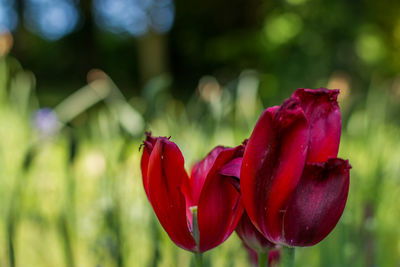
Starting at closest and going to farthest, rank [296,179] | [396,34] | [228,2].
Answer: [296,179] < [396,34] < [228,2]

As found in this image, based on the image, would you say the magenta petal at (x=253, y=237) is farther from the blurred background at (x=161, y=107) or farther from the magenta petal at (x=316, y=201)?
the blurred background at (x=161, y=107)

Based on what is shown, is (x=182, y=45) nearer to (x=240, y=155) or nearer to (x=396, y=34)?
(x=396, y=34)

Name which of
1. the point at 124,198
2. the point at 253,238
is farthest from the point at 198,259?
the point at 124,198

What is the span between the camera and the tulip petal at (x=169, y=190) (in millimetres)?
328

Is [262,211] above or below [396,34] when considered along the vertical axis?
below

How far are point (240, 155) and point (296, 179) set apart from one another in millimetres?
60

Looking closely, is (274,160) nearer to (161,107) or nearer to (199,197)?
(199,197)

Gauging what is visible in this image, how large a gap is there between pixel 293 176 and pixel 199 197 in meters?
0.08

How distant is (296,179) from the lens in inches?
11.7

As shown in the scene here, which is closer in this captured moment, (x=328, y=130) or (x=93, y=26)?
(x=328, y=130)

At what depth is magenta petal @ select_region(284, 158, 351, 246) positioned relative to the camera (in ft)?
0.97

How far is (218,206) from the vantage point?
1.10ft

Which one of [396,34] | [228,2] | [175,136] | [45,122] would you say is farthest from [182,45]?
[175,136]

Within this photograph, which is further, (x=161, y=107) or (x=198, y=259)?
(x=161, y=107)
